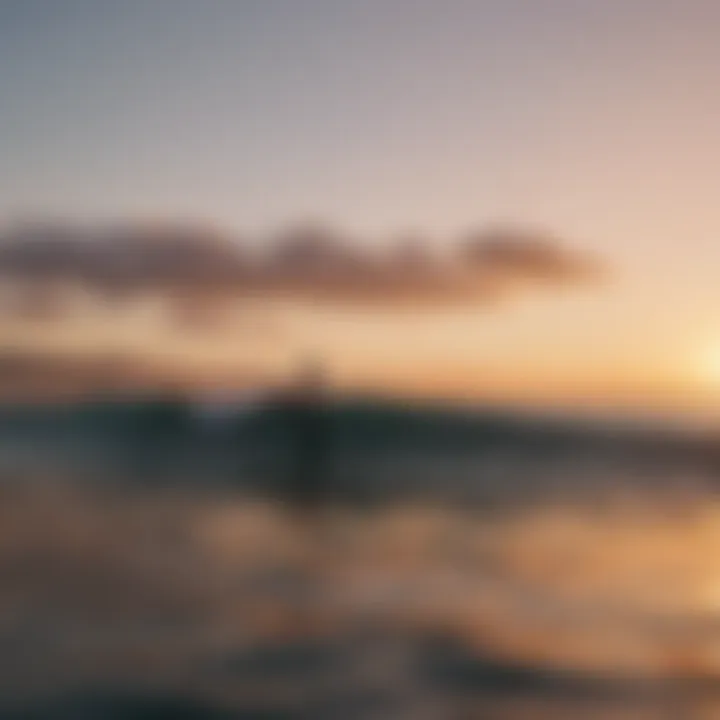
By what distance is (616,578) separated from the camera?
1.89 meters

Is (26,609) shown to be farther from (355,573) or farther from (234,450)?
(355,573)

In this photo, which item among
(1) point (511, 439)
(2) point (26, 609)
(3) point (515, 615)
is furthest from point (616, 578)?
(2) point (26, 609)

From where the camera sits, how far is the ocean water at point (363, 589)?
174 cm

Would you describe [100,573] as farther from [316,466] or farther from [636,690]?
[636,690]

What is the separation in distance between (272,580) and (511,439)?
2.00ft

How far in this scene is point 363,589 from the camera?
1828 millimetres

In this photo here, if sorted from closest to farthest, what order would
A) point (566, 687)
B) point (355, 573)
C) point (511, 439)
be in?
point (566, 687) < point (355, 573) < point (511, 439)

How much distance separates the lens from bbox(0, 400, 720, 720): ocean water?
174cm

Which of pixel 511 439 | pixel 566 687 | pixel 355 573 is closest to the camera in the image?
pixel 566 687

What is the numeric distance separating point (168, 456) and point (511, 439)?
79 centimetres

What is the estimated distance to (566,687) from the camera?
5.64 feet

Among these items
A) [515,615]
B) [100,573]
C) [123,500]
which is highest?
[123,500]

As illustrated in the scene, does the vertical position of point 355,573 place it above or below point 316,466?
below

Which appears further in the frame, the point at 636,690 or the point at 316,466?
the point at 316,466
